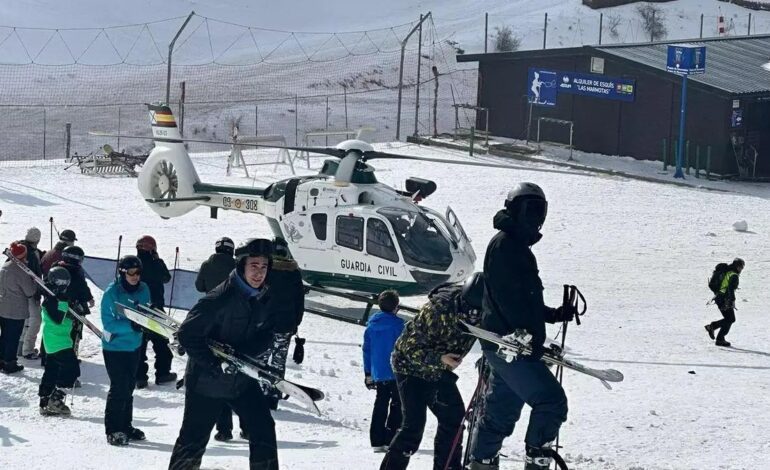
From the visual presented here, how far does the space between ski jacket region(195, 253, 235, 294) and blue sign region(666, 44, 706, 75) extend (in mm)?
17884

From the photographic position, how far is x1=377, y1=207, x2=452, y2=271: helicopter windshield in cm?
1546

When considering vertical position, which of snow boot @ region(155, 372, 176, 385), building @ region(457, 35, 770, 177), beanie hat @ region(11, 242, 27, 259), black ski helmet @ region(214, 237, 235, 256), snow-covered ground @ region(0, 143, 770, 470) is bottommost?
snow boot @ region(155, 372, 176, 385)

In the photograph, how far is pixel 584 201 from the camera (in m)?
24.7

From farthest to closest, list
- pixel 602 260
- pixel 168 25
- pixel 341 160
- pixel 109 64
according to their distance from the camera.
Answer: pixel 168 25
pixel 109 64
pixel 602 260
pixel 341 160

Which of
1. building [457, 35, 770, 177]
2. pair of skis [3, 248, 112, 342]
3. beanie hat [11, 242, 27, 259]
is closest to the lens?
pair of skis [3, 248, 112, 342]

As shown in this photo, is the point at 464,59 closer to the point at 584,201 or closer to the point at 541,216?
the point at 584,201

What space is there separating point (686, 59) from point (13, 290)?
1900 centimetres

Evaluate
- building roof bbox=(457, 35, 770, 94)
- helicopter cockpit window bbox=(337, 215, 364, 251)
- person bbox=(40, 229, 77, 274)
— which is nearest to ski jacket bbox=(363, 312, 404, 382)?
person bbox=(40, 229, 77, 274)

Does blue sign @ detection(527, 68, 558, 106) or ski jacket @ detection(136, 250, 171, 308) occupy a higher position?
blue sign @ detection(527, 68, 558, 106)

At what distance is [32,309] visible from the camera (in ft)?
42.5

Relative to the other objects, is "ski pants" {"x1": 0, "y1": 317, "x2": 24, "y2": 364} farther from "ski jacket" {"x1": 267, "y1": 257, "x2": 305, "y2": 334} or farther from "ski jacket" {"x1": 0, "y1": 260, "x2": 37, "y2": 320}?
"ski jacket" {"x1": 267, "y1": 257, "x2": 305, "y2": 334}

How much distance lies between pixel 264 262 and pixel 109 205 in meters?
16.8

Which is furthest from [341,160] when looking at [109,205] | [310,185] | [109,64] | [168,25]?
[168,25]

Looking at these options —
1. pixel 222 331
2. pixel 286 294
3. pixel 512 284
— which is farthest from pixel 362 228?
pixel 512 284
